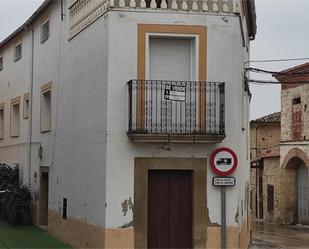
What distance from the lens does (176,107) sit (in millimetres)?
13570

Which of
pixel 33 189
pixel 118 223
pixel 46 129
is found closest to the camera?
pixel 118 223

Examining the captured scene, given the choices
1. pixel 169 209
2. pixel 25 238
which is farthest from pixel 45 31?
pixel 169 209

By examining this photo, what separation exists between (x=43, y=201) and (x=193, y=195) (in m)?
7.69

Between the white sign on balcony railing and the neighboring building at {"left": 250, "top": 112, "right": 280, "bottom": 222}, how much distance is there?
61.6 ft

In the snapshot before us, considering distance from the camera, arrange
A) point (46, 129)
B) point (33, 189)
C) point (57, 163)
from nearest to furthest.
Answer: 1. point (57, 163)
2. point (46, 129)
3. point (33, 189)

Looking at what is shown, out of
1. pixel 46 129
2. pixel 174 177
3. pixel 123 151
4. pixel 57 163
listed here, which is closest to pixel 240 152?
pixel 174 177

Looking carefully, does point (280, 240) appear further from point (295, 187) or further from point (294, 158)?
point (295, 187)

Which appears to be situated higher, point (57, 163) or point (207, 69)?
point (207, 69)

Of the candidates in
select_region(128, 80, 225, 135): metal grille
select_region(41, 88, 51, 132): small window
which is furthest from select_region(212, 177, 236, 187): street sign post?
select_region(41, 88, 51, 132): small window

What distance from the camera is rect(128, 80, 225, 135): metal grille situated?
13.4 metres

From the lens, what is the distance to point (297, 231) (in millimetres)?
26078

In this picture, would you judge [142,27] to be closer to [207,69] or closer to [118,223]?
[207,69]

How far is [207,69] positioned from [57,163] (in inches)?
237

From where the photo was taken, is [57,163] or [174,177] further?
[57,163]
